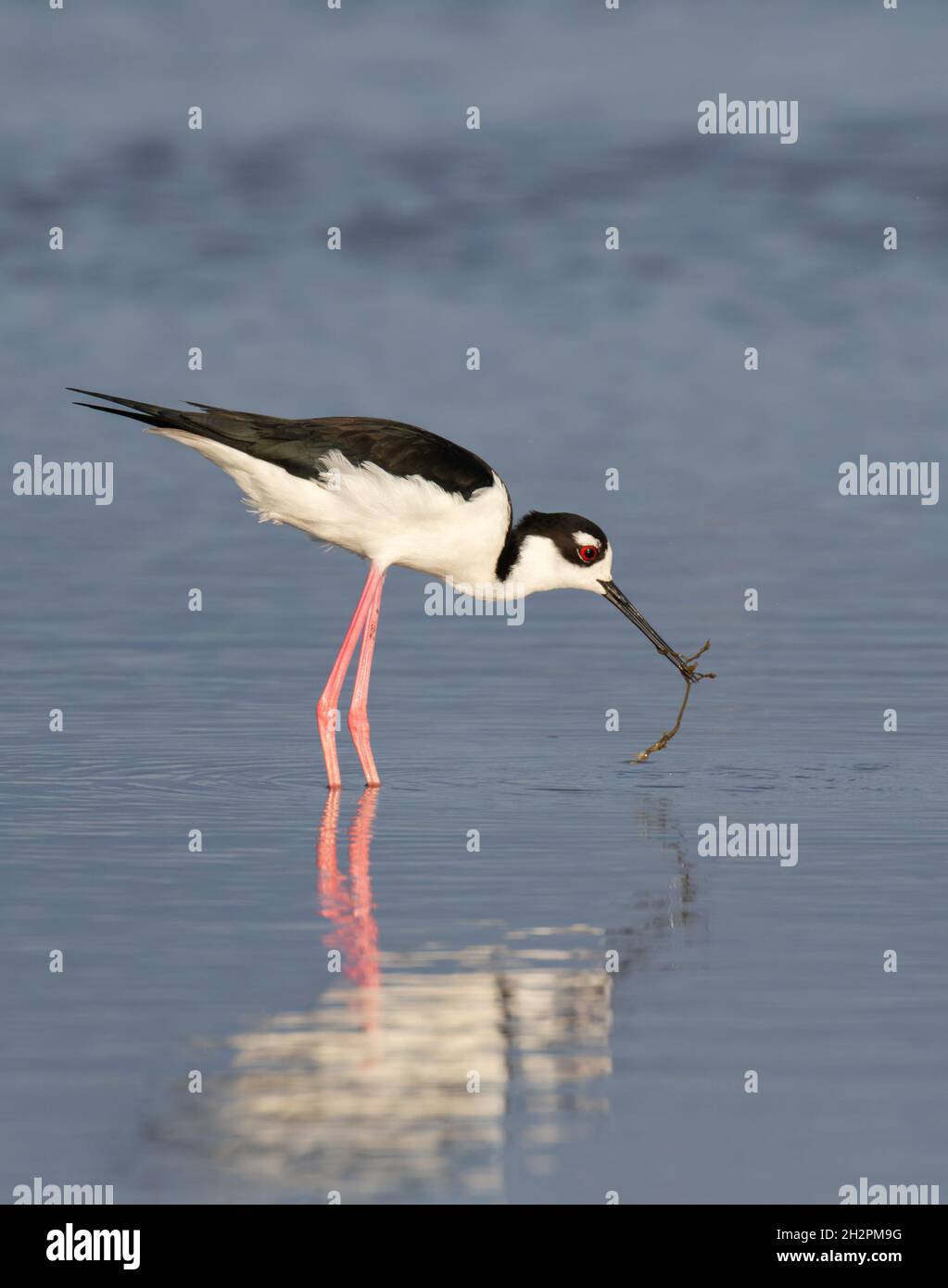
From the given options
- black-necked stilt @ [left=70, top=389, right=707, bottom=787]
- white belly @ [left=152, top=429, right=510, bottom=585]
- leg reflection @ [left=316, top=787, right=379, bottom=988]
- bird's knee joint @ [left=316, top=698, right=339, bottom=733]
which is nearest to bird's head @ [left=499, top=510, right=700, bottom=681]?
black-necked stilt @ [left=70, top=389, right=707, bottom=787]

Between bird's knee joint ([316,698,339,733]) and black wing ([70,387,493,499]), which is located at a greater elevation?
black wing ([70,387,493,499])

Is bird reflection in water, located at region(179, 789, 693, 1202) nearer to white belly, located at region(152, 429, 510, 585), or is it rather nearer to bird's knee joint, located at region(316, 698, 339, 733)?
bird's knee joint, located at region(316, 698, 339, 733)

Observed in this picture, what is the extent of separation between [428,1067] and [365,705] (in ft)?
19.3

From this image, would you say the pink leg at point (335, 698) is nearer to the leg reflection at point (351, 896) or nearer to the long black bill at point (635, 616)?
the leg reflection at point (351, 896)

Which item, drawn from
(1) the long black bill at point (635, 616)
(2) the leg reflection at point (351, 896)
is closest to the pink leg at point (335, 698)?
(2) the leg reflection at point (351, 896)

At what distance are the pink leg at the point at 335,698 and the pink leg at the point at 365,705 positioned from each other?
4 cm

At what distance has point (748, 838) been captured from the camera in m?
10.5

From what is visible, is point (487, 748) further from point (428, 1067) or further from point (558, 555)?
point (428, 1067)

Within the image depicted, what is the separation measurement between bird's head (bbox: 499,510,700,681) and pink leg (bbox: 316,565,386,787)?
75 centimetres

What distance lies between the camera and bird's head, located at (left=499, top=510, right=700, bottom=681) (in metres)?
13.5

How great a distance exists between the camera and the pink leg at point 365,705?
12133mm

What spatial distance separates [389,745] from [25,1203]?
6.82 m

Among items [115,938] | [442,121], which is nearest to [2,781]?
[115,938]

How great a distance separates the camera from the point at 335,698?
13047 millimetres
